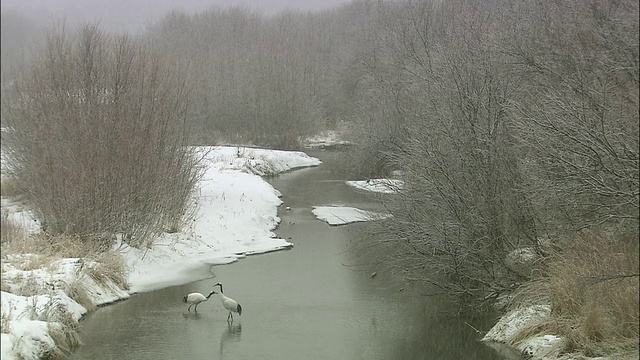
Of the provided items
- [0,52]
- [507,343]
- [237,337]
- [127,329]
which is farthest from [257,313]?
[0,52]

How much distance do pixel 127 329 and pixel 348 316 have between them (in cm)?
426

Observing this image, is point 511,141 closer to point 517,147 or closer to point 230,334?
point 517,147

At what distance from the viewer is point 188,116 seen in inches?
853

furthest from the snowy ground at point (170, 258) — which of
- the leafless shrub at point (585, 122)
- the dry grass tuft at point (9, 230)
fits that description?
the leafless shrub at point (585, 122)

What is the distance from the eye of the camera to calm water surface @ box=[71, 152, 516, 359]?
10945 mm

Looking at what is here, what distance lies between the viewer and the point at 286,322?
40.8ft

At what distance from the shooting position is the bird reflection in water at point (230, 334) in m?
11.4

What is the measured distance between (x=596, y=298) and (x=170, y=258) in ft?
37.4

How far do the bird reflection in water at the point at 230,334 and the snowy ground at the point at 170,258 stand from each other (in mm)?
2779

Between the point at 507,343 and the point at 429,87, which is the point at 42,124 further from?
the point at 507,343

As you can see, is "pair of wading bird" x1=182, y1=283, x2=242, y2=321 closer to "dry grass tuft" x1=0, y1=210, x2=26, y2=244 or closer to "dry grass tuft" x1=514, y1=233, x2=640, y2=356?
"dry grass tuft" x1=0, y1=210, x2=26, y2=244

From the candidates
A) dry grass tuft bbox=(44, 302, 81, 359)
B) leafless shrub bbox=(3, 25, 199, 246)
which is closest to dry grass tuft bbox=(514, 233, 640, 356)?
dry grass tuft bbox=(44, 302, 81, 359)

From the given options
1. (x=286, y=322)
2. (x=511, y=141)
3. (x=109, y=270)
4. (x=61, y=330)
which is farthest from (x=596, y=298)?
(x=109, y=270)

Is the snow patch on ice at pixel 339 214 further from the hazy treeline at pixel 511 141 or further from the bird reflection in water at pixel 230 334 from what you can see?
the bird reflection in water at pixel 230 334
